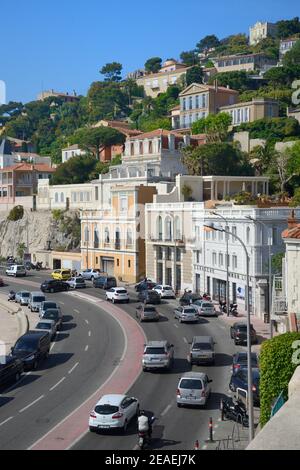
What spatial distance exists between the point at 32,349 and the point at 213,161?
179ft

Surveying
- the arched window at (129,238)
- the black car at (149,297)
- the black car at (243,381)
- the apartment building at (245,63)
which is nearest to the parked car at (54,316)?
the black car at (149,297)

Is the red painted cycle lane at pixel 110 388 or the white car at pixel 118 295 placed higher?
the white car at pixel 118 295

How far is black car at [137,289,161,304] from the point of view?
60094 millimetres

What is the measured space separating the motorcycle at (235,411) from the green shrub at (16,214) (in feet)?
286

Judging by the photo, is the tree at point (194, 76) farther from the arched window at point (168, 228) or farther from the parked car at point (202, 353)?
the parked car at point (202, 353)

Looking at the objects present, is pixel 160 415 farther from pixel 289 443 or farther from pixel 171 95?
pixel 171 95

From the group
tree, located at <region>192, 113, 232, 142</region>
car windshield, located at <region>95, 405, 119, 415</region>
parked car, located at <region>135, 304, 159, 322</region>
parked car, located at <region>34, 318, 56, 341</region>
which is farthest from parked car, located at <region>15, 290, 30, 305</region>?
tree, located at <region>192, 113, 232, 142</region>

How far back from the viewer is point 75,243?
9725 cm

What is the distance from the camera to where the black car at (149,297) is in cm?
6009

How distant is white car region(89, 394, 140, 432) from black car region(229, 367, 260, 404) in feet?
18.9

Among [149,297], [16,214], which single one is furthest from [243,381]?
[16,214]

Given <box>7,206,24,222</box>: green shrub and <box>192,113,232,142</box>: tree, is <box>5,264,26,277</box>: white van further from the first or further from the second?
<box>192,113,232,142</box>: tree

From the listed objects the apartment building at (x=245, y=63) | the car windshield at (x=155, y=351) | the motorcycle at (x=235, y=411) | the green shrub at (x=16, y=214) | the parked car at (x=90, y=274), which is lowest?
Result: the motorcycle at (x=235, y=411)
